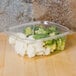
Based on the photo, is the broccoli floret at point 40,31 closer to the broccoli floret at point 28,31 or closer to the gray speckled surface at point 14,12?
the broccoli floret at point 28,31

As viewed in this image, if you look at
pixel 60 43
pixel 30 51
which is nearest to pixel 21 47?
pixel 30 51

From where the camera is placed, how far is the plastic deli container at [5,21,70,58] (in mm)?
937

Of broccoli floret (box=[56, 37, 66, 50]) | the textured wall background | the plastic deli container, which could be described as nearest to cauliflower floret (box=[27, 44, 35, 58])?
the plastic deli container

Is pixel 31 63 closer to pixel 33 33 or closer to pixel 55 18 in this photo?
pixel 33 33

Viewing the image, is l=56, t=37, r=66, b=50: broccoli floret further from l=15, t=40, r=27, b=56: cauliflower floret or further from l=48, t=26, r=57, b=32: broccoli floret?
l=15, t=40, r=27, b=56: cauliflower floret

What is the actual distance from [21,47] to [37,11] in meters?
0.28

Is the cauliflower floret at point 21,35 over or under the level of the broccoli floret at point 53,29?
under

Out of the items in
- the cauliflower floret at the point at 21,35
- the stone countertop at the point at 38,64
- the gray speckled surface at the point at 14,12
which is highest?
the gray speckled surface at the point at 14,12

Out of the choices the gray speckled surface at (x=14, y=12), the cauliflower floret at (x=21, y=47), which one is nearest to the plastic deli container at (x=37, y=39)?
the cauliflower floret at (x=21, y=47)

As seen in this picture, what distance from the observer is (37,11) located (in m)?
1.14

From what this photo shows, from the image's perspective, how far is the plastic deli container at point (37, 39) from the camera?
937 mm

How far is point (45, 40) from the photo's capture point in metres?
0.95

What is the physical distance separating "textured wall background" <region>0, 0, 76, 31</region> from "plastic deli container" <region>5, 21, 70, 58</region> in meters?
0.10

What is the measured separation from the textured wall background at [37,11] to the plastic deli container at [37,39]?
104mm
